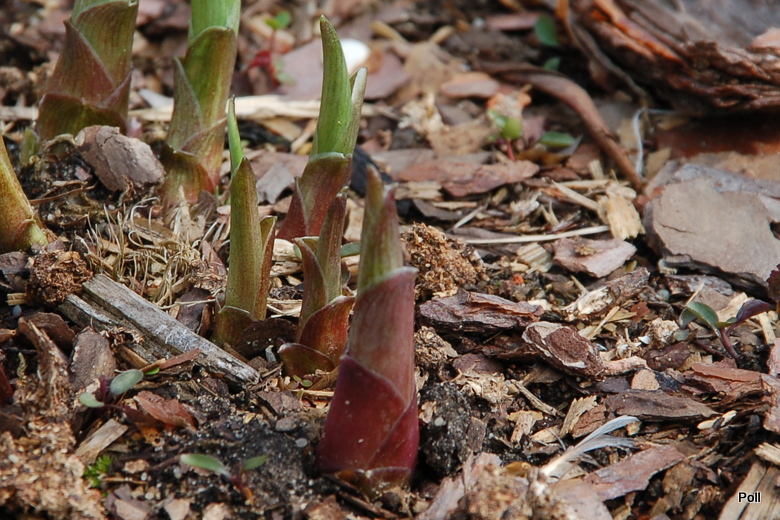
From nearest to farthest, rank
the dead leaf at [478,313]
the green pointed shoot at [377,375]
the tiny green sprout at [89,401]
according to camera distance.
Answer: the green pointed shoot at [377,375]
the tiny green sprout at [89,401]
the dead leaf at [478,313]

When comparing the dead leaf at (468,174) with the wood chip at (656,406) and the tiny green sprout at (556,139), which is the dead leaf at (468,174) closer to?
the tiny green sprout at (556,139)

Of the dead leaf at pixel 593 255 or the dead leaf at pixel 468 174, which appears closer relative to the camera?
the dead leaf at pixel 593 255

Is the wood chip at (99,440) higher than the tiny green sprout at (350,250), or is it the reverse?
the tiny green sprout at (350,250)

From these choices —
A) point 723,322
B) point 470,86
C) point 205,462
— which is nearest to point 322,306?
point 205,462

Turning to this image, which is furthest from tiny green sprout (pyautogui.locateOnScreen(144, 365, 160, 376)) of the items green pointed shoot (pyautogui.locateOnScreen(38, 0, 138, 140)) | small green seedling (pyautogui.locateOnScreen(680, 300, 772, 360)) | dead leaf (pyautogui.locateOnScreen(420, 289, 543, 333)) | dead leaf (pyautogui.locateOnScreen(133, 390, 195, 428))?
small green seedling (pyautogui.locateOnScreen(680, 300, 772, 360))

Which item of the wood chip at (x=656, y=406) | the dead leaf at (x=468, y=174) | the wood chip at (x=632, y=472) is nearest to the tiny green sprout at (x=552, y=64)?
the dead leaf at (x=468, y=174)

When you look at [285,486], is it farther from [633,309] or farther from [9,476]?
[633,309]

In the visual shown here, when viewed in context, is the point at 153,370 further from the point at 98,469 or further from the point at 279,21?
the point at 279,21
